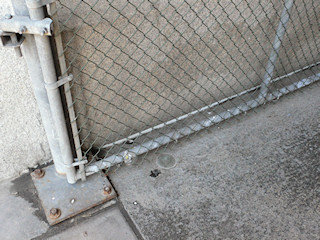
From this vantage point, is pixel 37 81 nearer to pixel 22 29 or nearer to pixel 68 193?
pixel 22 29

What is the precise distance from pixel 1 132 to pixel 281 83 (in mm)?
2758

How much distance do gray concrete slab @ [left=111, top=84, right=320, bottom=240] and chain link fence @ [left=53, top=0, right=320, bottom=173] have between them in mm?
186

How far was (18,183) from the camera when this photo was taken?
2328mm

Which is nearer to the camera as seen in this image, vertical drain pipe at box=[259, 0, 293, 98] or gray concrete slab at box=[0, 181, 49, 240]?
gray concrete slab at box=[0, 181, 49, 240]

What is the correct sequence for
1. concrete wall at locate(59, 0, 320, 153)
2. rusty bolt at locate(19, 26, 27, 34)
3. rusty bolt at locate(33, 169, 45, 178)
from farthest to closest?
rusty bolt at locate(33, 169, 45, 178), concrete wall at locate(59, 0, 320, 153), rusty bolt at locate(19, 26, 27, 34)

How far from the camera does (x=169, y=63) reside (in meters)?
2.49

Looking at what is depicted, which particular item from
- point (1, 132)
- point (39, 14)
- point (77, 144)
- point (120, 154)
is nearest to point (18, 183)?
point (1, 132)

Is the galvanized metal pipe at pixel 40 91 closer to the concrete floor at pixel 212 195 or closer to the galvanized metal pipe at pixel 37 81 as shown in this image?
the galvanized metal pipe at pixel 37 81

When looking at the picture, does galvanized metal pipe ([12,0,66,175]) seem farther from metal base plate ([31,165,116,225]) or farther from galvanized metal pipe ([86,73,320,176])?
galvanized metal pipe ([86,73,320,176])

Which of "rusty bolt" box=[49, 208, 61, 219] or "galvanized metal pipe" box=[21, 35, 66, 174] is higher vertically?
"galvanized metal pipe" box=[21, 35, 66, 174]

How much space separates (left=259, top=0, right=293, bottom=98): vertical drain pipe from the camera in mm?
2545

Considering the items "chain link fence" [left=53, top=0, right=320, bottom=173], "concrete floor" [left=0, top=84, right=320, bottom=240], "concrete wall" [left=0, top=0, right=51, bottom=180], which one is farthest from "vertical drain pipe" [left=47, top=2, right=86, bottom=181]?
"concrete floor" [left=0, top=84, right=320, bottom=240]

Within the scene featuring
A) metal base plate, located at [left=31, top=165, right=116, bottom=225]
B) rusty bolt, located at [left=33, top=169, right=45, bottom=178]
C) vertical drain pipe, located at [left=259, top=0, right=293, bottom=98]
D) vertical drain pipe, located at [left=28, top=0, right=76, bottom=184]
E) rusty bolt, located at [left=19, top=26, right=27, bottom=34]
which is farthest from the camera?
vertical drain pipe, located at [left=259, top=0, right=293, bottom=98]

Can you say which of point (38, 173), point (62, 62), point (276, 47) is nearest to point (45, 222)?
point (38, 173)
